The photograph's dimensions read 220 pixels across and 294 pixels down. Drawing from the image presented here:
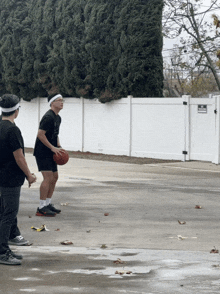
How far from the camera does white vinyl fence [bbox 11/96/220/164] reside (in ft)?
64.6

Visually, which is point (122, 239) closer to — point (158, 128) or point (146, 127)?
point (158, 128)

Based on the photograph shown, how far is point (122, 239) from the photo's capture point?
8.41 m

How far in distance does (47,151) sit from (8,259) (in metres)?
3.56

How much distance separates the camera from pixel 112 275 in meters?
6.45

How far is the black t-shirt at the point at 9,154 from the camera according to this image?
7.14m

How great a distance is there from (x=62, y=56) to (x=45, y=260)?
62.2 feet

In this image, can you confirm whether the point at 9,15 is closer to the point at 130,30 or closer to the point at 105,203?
the point at 130,30

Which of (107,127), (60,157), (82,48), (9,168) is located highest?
(82,48)

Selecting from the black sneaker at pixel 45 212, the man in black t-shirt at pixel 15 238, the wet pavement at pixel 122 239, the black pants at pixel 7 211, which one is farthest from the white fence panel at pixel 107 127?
the black pants at pixel 7 211

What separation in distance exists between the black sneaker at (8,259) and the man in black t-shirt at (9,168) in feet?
0.15

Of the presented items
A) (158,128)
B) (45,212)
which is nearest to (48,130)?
(45,212)

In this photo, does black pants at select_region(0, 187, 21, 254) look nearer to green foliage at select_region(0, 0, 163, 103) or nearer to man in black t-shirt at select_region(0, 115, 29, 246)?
man in black t-shirt at select_region(0, 115, 29, 246)

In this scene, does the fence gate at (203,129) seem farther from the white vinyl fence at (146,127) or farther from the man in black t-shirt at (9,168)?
the man in black t-shirt at (9,168)

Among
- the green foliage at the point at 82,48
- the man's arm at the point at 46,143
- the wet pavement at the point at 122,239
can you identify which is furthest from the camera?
the green foliage at the point at 82,48
